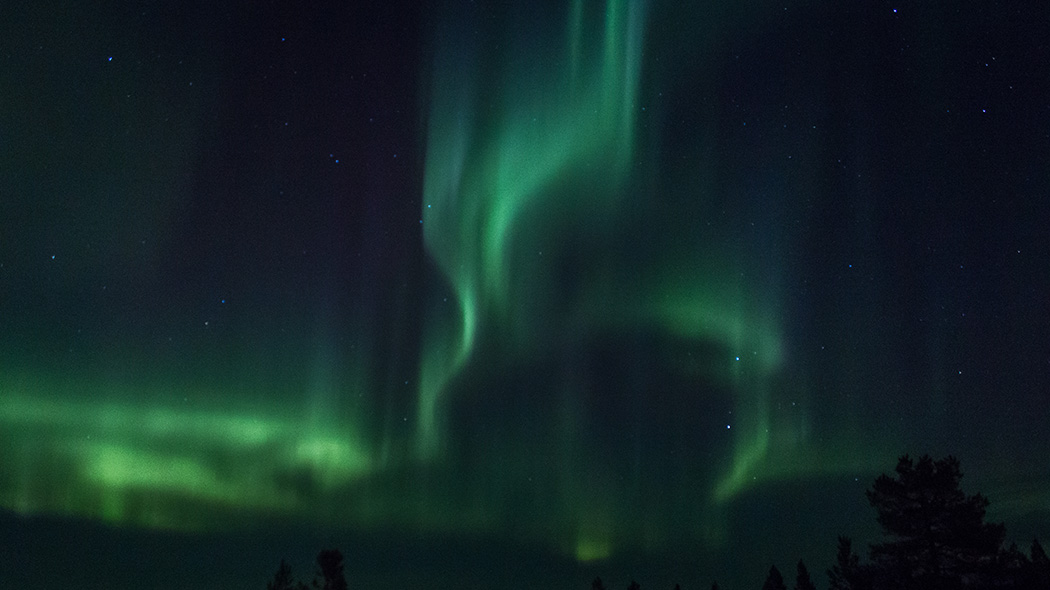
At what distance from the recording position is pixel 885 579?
23.4 meters

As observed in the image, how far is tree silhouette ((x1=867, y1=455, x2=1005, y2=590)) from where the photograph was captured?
22469 mm

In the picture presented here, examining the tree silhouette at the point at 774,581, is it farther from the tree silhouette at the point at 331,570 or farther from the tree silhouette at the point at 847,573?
the tree silhouette at the point at 331,570

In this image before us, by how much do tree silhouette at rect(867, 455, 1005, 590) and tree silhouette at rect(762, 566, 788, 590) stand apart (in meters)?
33.3

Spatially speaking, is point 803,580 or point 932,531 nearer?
point 932,531

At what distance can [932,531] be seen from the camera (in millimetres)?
23094

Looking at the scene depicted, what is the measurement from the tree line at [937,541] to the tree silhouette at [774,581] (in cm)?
3177

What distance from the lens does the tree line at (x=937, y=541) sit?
22.3 meters

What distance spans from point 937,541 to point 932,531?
12.4 inches

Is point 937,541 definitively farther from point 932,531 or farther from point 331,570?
point 331,570

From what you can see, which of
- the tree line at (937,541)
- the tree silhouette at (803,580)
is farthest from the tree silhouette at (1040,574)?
the tree silhouette at (803,580)

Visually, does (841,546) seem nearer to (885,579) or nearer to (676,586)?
(885,579)

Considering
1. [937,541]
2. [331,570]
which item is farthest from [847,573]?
[331,570]

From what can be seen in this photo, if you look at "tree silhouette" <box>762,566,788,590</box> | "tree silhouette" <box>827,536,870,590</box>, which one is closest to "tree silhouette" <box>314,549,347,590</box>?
"tree silhouette" <box>827,536,870,590</box>

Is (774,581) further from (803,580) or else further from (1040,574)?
(1040,574)
